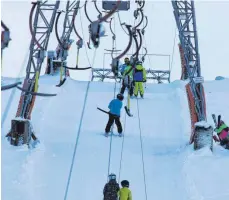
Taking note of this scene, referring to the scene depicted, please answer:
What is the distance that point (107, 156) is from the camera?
18016 mm

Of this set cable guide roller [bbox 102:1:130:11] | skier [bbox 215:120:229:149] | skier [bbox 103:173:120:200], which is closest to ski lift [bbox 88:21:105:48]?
skier [bbox 103:173:120:200]

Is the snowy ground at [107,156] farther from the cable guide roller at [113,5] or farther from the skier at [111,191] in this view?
the cable guide roller at [113,5]

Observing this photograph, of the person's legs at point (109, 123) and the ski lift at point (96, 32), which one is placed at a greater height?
the person's legs at point (109, 123)

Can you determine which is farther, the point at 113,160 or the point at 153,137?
the point at 153,137

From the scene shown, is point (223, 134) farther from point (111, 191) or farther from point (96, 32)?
point (96, 32)

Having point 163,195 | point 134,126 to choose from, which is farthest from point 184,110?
point 163,195

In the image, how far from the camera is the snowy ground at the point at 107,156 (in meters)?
15.7

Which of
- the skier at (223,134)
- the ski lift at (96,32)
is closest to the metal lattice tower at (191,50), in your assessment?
the skier at (223,134)

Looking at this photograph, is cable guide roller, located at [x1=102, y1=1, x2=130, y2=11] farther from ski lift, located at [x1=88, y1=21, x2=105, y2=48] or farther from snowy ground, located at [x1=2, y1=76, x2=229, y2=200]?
ski lift, located at [x1=88, y1=21, x2=105, y2=48]

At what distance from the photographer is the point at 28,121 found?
61.5 feet

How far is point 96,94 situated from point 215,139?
718 centimetres

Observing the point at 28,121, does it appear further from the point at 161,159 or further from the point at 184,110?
the point at 184,110

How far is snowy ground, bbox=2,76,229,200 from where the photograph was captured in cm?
1566

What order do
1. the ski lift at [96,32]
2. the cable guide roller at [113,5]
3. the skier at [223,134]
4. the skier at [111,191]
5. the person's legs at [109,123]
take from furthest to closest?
the person's legs at [109,123] < the skier at [223,134] < the cable guide roller at [113,5] < the skier at [111,191] < the ski lift at [96,32]
